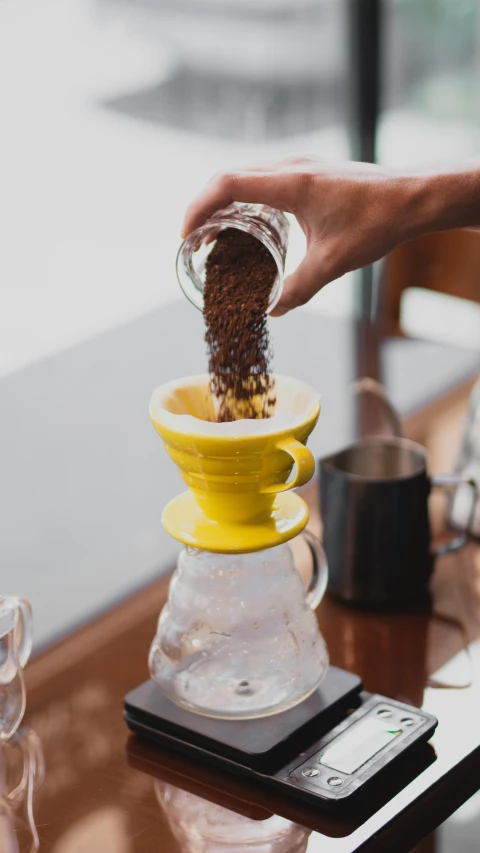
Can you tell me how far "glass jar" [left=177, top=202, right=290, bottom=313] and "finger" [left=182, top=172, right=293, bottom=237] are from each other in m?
0.01

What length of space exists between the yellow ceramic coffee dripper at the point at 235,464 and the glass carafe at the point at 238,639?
32mm

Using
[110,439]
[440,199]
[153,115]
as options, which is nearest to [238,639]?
[440,199]

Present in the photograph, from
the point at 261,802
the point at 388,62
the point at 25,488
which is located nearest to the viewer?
the point at 261,802

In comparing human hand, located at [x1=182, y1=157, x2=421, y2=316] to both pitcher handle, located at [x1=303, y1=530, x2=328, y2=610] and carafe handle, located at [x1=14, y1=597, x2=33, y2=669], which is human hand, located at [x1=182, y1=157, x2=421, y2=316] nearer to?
pitcher handle, located at [x1=303, y1=530, x2=328, y2=610]

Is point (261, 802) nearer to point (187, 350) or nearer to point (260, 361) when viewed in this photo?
point (260, 361)

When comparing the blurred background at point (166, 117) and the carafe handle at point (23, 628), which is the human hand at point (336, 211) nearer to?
the carafe handle at point (23, 628)

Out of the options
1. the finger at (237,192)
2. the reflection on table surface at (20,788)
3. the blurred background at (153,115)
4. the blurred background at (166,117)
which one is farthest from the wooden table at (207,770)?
the blurred background at (153,115)

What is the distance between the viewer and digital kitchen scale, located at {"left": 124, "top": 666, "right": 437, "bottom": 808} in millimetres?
906

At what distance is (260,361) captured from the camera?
3.15 feet

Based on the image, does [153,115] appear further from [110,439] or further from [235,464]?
[235,464]

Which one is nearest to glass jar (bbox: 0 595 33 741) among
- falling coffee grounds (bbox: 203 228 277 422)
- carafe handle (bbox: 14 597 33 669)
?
carafe handle (bbox: 14 597 33 669)

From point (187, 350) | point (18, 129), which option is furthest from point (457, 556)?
point (18, 129)

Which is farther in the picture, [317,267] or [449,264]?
[449,264]

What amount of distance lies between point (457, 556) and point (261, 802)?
476mm
